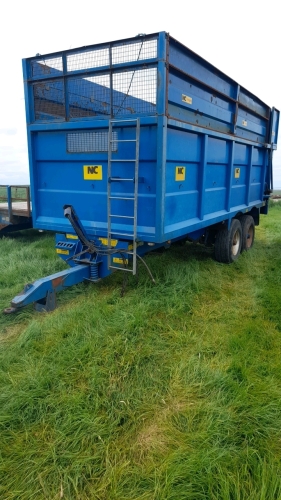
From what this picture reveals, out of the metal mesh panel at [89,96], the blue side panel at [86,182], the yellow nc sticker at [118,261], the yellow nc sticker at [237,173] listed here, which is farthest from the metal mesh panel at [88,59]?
the yellow nc sticker at [237,173]

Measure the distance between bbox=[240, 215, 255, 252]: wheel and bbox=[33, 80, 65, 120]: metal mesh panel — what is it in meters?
4.00

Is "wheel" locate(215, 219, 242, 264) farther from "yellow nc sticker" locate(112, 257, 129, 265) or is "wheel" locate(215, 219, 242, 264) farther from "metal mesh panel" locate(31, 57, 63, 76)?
"metal mesh panel" locate(31, 57, 63, 76)

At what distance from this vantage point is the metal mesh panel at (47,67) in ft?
12.4

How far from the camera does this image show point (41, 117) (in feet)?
13.3

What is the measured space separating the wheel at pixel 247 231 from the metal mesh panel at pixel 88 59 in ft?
13.4

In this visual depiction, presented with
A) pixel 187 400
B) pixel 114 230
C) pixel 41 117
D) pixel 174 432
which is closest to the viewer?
pixel 174 432

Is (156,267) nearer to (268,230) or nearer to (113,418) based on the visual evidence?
(113,418)

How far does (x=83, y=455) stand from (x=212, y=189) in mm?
3661

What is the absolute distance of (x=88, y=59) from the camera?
361 cm

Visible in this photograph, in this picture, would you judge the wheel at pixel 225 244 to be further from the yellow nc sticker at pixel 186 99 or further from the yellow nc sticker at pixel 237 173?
the yellow nc sticker at pixel 186 99

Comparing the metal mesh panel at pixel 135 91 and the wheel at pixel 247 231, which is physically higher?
the metal mesh panel at pixel 135 91

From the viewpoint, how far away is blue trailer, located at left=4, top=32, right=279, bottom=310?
3369 millimetres

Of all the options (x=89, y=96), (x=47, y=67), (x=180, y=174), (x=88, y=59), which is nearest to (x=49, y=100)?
(x=47, y=67)

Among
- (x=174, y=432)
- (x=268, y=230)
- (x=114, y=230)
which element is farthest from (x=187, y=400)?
(x=268, y=230)
